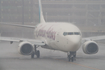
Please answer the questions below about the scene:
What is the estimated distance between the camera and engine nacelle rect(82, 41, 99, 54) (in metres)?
18.9

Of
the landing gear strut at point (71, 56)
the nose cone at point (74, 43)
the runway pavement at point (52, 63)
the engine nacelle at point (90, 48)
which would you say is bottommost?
the runway pavement at point (52, 63)

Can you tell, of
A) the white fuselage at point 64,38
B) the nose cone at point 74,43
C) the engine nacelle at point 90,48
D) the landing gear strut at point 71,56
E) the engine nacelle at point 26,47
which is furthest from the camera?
the engine nacelle at point 90,48

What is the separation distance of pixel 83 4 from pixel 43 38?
27.5 metres

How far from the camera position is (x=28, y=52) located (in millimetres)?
18750

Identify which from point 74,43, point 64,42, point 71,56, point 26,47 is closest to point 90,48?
point 71,56

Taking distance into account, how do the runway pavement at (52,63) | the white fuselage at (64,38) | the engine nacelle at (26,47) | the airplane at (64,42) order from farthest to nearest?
1. the engine nacelle at (26,47)
2. the airplane at (64,42)
3. the white fuselage at (64,38)
4. the runway pavement at (52,63)

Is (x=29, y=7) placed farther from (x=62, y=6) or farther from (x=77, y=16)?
(x=77, y=16)

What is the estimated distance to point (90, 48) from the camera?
19.2m

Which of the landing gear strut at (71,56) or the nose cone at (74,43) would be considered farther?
the landing gear strut at (71,56)

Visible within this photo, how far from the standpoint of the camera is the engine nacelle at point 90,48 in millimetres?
18914

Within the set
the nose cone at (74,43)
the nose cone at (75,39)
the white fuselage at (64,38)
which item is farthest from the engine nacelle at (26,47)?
the nose cone at (75,39)

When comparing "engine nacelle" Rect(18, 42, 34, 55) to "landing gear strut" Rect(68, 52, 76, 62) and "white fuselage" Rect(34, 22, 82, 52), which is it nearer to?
"white fuselage" Rect(34, 22, 82, 52)

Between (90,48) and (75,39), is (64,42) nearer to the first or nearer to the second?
(75,39)

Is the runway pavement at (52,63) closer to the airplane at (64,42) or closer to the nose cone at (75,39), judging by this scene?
the airplane at (64,42)
